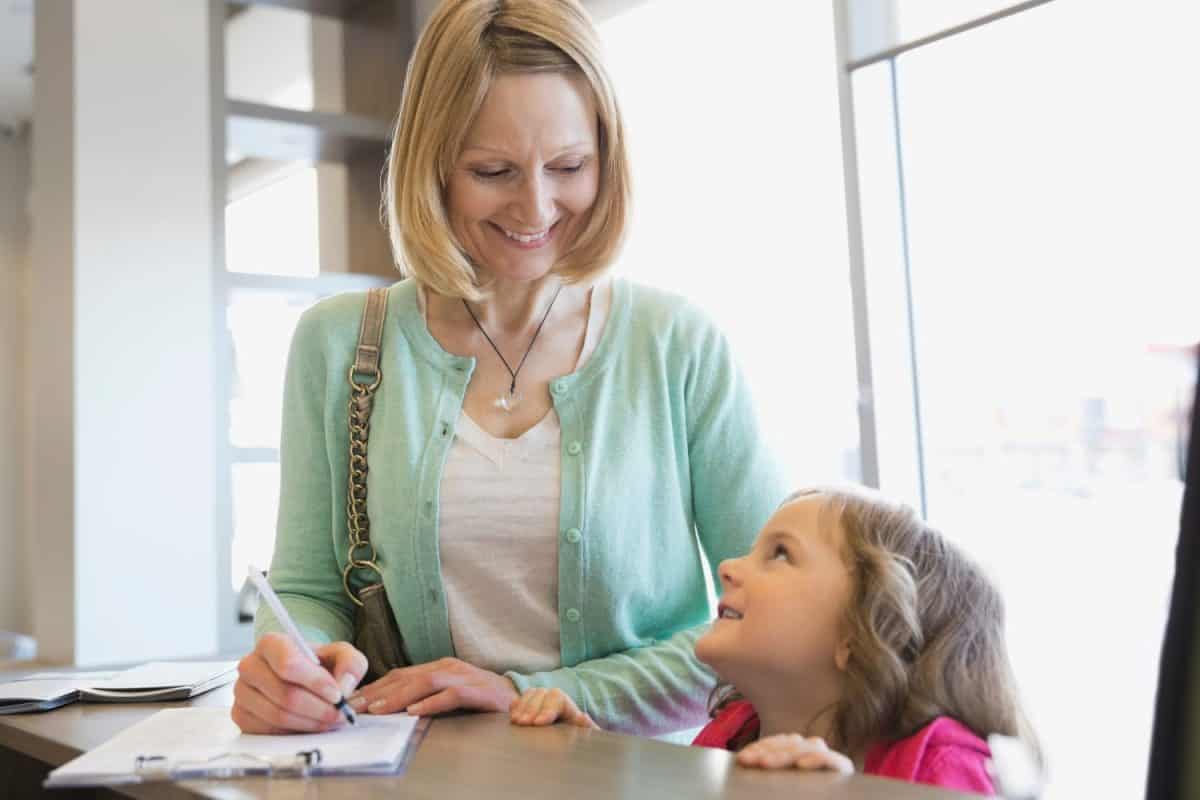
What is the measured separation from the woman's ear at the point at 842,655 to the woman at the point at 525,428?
0.19 metres

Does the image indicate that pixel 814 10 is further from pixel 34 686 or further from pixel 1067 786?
pixel 34 686

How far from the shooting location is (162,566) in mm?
3641

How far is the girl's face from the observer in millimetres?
1323

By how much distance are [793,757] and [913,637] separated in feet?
1.32

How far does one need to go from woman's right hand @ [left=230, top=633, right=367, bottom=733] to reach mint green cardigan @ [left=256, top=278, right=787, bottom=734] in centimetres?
30

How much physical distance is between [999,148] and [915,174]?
0.85ft

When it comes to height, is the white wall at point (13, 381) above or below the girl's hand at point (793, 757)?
above

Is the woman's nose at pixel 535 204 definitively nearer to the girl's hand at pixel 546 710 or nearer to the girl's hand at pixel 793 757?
the girl's hand at pixel 546 710

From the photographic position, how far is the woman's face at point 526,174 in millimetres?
1474

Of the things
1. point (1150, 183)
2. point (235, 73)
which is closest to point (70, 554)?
point (1150, 183)

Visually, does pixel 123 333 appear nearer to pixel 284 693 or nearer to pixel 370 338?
pixel 370 338

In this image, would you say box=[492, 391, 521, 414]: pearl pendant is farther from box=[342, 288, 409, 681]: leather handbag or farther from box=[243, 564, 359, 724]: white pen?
box=[243, 564, 359, 724]: white pen

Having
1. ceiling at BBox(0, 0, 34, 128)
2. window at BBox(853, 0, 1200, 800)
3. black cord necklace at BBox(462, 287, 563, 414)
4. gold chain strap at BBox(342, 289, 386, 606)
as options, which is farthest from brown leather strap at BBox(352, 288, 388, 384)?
ceiling at BBox(0, 0, 34, 128)

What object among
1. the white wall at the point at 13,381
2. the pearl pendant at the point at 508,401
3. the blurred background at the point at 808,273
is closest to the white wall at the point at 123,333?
the blurred background at the point at 808,273
